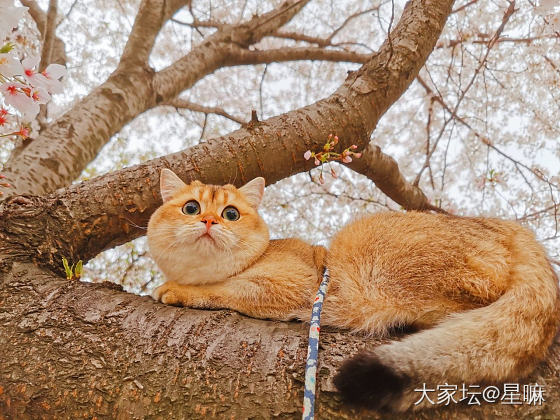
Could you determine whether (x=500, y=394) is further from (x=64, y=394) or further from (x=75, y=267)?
(x=75, y=267)

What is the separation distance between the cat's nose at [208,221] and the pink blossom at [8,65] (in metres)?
1.05

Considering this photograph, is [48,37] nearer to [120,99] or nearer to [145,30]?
[120,99]

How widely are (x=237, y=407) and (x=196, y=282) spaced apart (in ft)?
3.01

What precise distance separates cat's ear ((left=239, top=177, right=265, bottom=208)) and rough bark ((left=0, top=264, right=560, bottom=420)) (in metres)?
1.01

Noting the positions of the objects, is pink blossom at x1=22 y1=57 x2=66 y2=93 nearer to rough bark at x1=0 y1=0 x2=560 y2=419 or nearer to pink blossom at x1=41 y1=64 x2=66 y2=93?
pink blossom at x1=41 y1=64 x2=66 y2=93


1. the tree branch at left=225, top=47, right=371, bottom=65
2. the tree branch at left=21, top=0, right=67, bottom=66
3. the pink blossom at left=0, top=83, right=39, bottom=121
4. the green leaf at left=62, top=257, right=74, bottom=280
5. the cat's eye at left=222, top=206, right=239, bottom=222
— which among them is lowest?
the green leaf at left=62, top=257, right=74, bottom=280

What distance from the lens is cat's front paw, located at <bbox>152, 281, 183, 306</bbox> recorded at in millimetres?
1798

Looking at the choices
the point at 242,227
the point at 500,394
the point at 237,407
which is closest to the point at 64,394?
the point at 237,407

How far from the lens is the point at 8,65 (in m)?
1.46

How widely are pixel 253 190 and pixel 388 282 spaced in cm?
108

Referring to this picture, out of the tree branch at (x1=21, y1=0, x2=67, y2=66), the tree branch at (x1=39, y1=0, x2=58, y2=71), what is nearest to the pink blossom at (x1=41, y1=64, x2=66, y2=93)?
the tree branch at (x1=39, y1=0, x2=58, y2=71)

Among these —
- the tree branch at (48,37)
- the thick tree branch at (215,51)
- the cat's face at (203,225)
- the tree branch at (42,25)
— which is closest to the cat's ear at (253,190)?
the cat's face at (203,225)

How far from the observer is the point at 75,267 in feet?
6.57

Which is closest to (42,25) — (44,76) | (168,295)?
(44,76)
